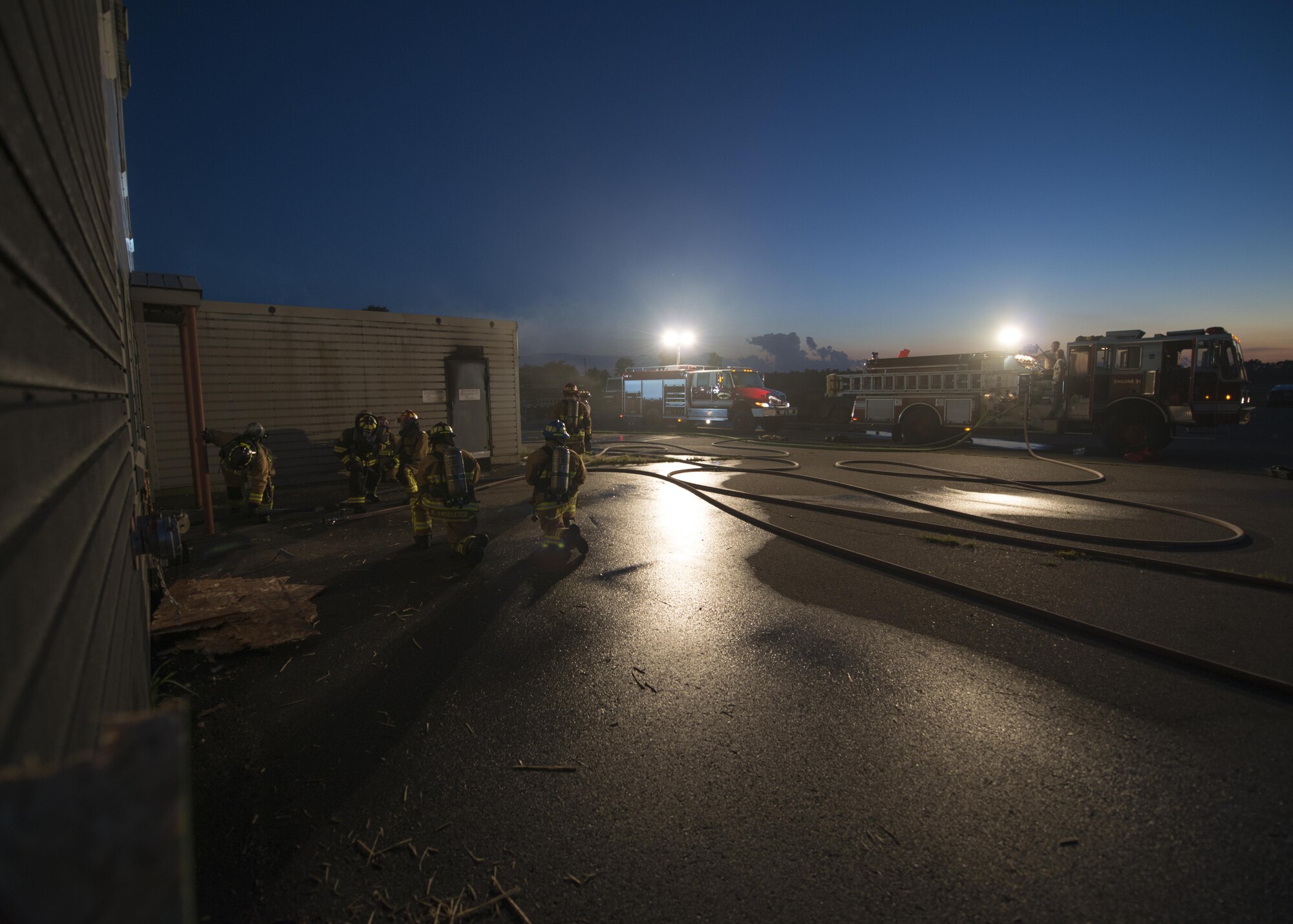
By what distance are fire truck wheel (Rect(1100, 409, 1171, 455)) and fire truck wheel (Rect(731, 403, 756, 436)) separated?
994 cm

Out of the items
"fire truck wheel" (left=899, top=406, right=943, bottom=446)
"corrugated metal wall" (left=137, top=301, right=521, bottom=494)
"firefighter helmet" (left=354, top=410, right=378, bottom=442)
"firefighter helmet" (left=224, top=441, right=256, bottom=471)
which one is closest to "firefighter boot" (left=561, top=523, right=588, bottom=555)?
"firefighter helmet" (left=354, top=410, right=378, bottom=442)

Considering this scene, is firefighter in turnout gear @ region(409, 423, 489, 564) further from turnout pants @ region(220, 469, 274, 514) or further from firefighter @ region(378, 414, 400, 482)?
firefighter @ region(378, 414, 400, 482)

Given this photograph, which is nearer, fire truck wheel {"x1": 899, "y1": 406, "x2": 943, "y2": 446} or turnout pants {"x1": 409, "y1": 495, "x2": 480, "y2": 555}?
turnout pants {"x1": 409, "y1": 495, "x2": 480, "y2": 555}

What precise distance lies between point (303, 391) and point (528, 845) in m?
10.8

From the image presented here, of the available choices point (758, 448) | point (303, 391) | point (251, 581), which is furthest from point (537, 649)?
→ point (758, 448)

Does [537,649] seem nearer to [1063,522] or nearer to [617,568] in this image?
[617,568]

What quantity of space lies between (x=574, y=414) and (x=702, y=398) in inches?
471

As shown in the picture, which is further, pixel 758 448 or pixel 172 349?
pixel 758 448

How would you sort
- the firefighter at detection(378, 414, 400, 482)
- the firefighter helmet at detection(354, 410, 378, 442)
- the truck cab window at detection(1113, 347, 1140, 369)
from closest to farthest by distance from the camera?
the firefighter helmet at detection(354, 410, 378, 442), the firefighter at detection(378, 414, 400, 482), the truck cab window at detection(1113, 347, 1140, 369)

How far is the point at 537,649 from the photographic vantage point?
4211 millimetres

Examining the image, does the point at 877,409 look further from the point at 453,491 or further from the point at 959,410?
the point at 453,491

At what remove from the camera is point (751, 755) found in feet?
9.91

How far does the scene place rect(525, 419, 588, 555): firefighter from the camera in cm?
630

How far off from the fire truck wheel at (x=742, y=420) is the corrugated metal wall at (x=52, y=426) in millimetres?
19559
